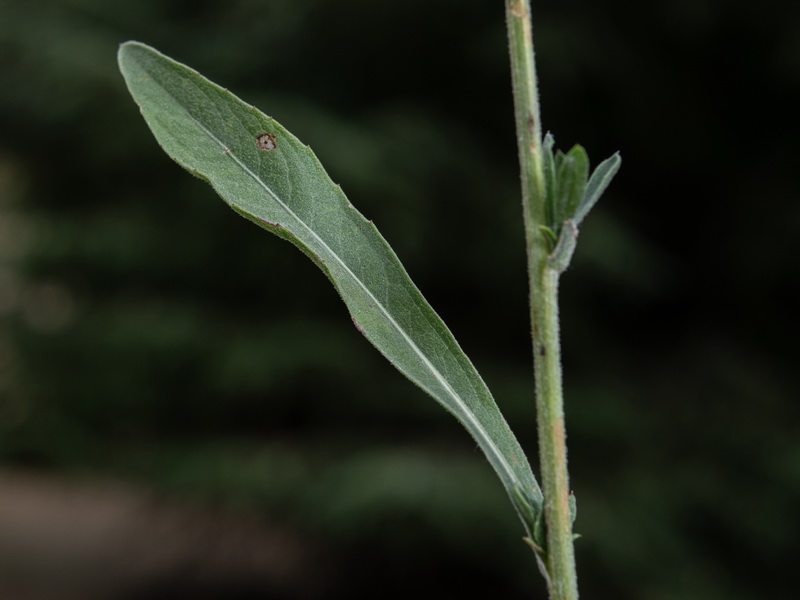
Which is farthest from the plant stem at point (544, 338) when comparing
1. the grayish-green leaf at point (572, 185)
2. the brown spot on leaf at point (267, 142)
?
the brown spot on leaf at point (267, 142)

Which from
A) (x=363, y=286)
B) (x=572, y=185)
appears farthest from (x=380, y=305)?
(x=572, y=185)

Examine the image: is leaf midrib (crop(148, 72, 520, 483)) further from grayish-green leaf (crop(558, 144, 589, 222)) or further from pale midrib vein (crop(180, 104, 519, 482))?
grayish-green leaf (crop(558, 144, 589, 222))

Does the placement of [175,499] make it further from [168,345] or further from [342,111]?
[342,111]

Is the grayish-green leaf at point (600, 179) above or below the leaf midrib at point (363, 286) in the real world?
above

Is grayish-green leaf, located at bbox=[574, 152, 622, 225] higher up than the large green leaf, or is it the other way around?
grayish-green leaf, located at bbox=[574, 152, 622, 225]

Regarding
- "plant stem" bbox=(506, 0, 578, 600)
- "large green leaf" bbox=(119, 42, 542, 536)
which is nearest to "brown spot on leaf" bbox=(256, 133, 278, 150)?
"large green leaf" bbox=(119, 42, 542, 536)

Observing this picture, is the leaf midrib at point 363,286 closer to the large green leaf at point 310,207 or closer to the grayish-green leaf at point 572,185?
the large green leaf at point 310,207

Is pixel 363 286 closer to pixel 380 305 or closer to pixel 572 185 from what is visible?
pixel 380 305
